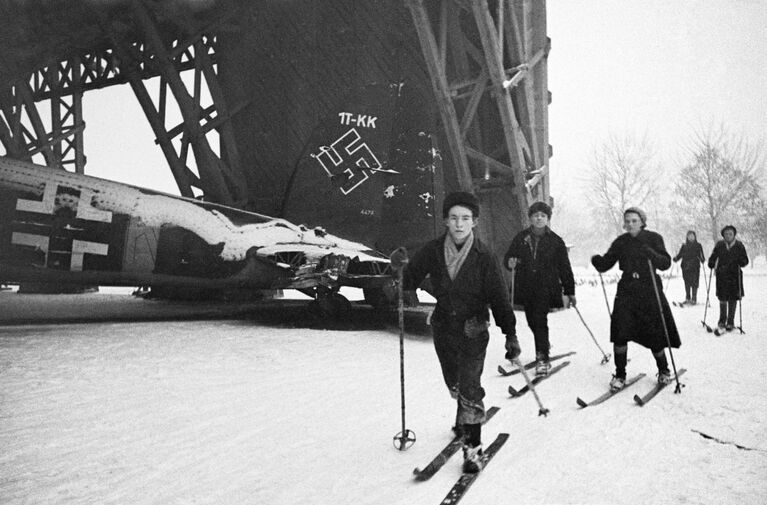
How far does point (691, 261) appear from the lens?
10.5 metres

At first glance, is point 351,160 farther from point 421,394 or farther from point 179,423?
point 179,423

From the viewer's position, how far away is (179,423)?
9.42 ft

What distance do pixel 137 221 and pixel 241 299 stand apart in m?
5.40

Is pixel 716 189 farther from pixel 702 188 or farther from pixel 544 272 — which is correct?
pixel 544 272

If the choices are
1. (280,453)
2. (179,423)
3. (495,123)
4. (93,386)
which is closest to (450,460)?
(280,453)

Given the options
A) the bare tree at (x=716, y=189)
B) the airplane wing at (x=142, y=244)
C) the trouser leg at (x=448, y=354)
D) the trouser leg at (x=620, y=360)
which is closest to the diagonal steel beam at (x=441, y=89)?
the airplane wing at (x=142, y=244)

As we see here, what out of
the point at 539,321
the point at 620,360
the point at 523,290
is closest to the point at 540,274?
the point at 523,290

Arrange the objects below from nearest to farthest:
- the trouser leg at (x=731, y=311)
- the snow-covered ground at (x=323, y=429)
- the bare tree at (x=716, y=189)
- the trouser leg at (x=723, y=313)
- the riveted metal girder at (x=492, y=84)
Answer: the snow-covered ground at (x=323, y=429), the trouser leg at (x=731, y=311), the trouser leg at (x=723, y=313), the riveted metal girder at (x=492, y=84), the bare tree at (x=716, y=189)

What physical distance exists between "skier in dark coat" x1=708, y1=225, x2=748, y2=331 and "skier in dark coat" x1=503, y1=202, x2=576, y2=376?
4255 mm

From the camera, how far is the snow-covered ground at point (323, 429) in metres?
2.11

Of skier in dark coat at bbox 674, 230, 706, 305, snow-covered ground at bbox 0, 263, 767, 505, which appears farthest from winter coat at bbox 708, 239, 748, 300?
skier in dark coat at bbox 674, 230, 706, 305

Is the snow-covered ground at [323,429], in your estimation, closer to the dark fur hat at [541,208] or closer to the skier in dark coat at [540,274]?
the skier in dark coat at [540,274]

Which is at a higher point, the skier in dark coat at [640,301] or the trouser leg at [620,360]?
the skier in dark coat at [640,301]

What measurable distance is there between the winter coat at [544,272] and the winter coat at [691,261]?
24.8 ft
